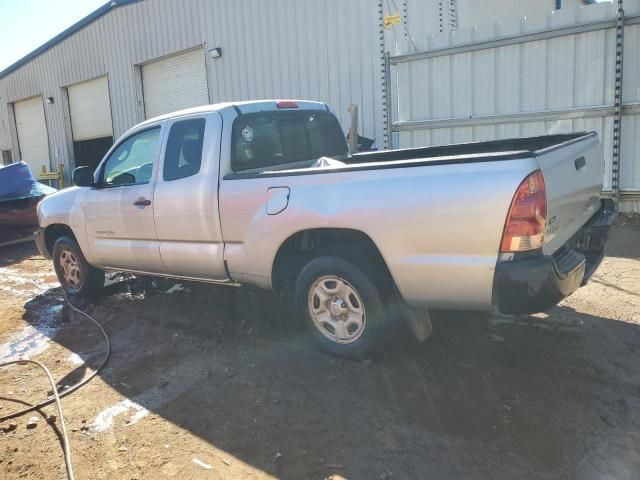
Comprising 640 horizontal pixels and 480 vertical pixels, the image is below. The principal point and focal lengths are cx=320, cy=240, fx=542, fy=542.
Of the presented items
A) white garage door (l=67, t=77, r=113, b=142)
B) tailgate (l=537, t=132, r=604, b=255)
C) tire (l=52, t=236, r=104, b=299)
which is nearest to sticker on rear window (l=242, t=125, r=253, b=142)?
tailgate (l=537, t=132, r=604, b=255)

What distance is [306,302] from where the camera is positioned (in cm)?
402

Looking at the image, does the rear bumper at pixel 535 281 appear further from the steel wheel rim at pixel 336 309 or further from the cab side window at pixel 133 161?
the cab side window at pixel 133 161

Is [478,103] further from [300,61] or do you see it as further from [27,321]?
[27,321]

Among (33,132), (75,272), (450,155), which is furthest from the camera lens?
(33,132)

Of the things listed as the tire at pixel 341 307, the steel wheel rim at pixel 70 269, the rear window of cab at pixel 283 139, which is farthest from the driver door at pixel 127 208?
the tire at pixel 341 307

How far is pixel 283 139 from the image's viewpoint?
4.80 metres

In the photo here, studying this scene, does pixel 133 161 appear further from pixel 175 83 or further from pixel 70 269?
pixel 175 83

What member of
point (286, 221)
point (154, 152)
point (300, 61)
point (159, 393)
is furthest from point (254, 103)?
point (300, 61)

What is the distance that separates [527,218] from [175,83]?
13.8 metres

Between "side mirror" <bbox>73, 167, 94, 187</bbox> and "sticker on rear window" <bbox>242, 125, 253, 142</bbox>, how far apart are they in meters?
1.99

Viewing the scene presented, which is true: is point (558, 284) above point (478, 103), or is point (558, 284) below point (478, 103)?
below

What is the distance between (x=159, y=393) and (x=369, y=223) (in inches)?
74.7

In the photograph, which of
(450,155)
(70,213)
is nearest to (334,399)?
(450,155)

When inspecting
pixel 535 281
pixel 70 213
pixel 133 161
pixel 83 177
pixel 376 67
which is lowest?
pixel 535 281
